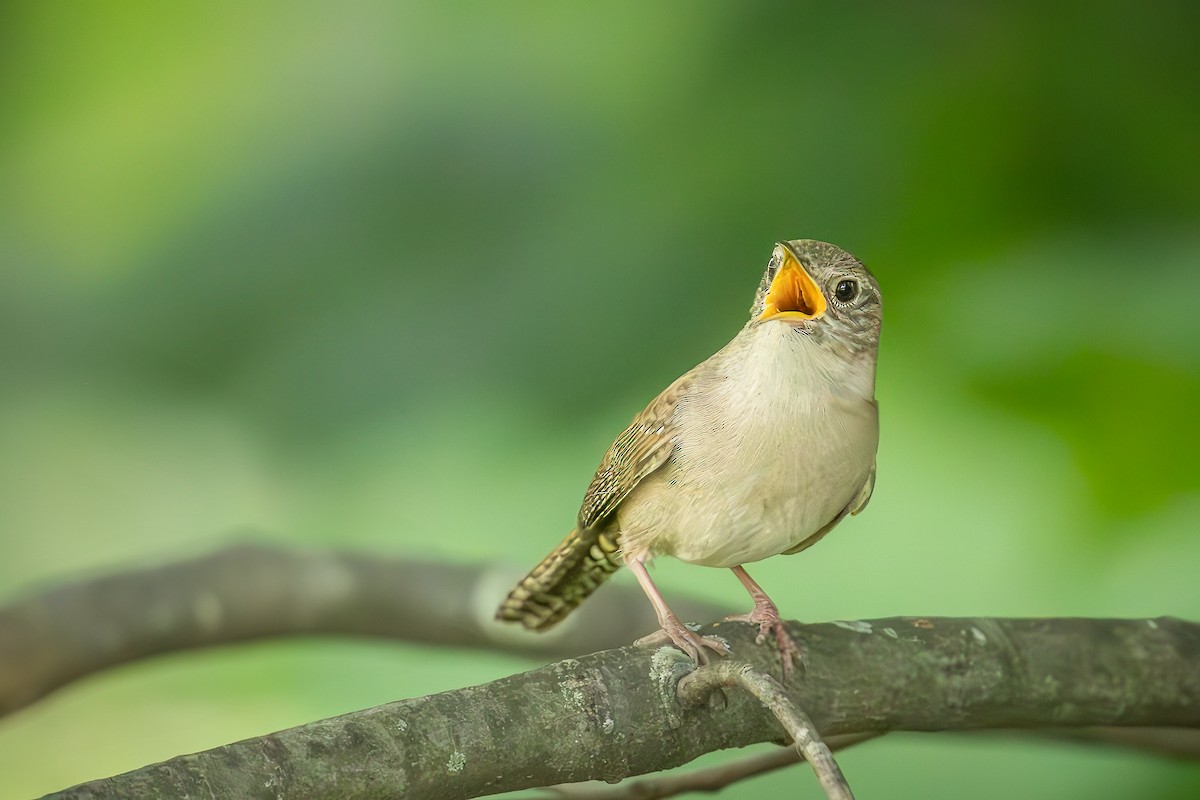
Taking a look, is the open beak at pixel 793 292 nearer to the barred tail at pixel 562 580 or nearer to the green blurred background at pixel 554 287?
the barred tail at pixel 562 580

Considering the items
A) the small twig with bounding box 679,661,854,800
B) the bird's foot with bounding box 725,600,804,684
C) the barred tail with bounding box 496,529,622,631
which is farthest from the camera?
the barred tail with bounding box 496,529,622,631

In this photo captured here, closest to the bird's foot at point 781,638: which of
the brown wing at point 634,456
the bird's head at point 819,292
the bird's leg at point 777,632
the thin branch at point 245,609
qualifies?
the bird's leg at point 777,632

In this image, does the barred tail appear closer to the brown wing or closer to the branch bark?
the brown wing

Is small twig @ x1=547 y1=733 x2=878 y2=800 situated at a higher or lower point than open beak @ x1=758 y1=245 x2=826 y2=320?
lower

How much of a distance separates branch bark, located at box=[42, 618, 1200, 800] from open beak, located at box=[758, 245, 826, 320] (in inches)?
20.2

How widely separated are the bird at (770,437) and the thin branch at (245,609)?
38.6 inches

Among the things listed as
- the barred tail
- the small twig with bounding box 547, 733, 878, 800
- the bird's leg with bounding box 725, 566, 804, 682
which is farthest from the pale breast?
the small twig with bounding box 547, 733, 878, 800

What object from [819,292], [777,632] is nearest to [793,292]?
[819,292]

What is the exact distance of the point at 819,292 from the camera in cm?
166

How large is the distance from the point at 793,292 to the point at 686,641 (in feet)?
1.75

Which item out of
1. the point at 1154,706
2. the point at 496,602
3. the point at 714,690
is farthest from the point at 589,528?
the point at 1154,706

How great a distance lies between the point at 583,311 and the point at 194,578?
1097 millimetres

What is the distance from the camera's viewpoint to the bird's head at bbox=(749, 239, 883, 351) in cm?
165

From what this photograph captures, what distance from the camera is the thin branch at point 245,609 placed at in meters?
2.55
